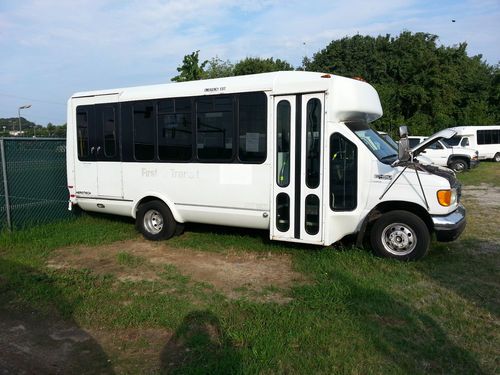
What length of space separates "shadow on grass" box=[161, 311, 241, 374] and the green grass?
0.03 ft

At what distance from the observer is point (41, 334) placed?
460cm

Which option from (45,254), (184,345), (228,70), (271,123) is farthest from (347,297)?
(228,70)

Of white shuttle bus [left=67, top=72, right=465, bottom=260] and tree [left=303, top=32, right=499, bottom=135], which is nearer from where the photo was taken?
Result: white shuttle bus [left=67, top=72, right=465, bottom=260]

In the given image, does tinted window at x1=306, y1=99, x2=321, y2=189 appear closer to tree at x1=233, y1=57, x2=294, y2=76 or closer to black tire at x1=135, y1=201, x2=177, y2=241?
black tire at x1=135, y1=201, x2=177, y2=241

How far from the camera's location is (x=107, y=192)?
849 centimetres

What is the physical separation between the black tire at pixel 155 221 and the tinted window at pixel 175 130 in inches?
36.2

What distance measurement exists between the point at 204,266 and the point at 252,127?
7.48 feet

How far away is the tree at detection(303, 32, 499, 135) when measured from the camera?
125ft

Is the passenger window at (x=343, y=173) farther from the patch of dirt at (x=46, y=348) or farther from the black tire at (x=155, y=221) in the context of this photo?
the patch of dirt at (x=46, y=348)

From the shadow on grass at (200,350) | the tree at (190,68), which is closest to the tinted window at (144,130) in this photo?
the shadow on grass at (200,350)

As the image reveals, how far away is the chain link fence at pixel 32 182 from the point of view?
28.0 ft

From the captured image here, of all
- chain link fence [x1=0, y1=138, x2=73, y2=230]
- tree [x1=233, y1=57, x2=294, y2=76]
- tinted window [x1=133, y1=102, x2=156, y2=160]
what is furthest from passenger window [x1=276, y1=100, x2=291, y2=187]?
tree [x1=233, y1=57, x2=294, y2=76]

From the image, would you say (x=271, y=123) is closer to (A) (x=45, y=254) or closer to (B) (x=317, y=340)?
(B) (x=317, y=340)

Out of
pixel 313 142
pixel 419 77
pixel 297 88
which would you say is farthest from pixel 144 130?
pixel 419 77
